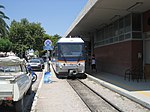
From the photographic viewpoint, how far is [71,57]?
2181 centimetres

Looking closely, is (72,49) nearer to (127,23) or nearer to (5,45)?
(127,23)

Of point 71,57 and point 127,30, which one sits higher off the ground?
point 127,30

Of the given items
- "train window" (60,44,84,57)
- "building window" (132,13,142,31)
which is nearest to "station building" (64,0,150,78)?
"building window" (132,13,142,31)

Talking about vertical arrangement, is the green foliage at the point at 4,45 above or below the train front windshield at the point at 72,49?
above

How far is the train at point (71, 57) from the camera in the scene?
21781mm

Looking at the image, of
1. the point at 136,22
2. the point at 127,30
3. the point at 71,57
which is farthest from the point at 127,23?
the point at 71,57

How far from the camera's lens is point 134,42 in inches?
743

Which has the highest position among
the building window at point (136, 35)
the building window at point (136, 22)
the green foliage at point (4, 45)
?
the green foliage at point (4, 45)

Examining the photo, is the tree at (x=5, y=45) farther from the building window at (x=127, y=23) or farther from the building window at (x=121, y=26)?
the building window at (x=127, y=23)

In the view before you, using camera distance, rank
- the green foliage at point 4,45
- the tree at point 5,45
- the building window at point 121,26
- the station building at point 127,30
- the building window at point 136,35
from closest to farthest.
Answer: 1. the station building at point 127,30
2. the building window at point 136,35
3. the building window at point 121,26
4. the tree at point 5,45
5. the green foliage at point 4,45

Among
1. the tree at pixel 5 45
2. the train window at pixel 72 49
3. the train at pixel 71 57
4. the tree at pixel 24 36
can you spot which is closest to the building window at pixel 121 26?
the train at pixel 71 57

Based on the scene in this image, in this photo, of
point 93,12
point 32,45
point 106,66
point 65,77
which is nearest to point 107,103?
point 93,12

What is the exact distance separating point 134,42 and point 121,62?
2.75 m

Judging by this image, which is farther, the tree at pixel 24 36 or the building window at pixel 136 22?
the tree at pixel 24 36
